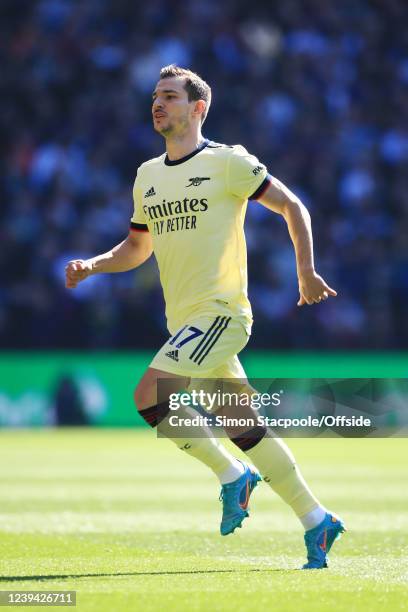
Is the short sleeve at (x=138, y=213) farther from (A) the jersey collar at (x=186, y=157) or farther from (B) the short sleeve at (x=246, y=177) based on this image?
(B) the short sleeve at (x=246, y=177)

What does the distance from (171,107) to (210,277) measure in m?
0.97

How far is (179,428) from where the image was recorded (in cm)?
650

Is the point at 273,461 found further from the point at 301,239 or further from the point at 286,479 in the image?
the point at 301,239

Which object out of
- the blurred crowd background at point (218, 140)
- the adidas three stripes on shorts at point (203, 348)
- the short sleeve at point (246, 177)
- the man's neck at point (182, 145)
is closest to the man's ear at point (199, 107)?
the man's neck at point (182, 145)

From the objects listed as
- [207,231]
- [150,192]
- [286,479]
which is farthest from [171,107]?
[286,479]

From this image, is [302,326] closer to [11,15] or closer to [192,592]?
[11,15]

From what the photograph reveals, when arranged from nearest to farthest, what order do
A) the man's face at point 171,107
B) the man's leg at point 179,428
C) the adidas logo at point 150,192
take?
1. the man's leg at point 179,428
2. the man's face at point 171,107
3. the adidas logo at point 150,192

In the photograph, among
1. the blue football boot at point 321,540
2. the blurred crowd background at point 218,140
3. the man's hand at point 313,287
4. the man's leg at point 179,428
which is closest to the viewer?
the man's hand at point 313,287

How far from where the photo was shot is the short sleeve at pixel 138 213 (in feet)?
23.4

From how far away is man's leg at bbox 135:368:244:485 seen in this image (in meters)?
6.40

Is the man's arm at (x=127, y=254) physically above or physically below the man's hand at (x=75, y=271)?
above

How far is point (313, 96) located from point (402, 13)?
3352mm

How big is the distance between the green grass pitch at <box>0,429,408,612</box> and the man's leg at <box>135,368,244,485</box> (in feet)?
1.76

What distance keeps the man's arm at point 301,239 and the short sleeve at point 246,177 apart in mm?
46
